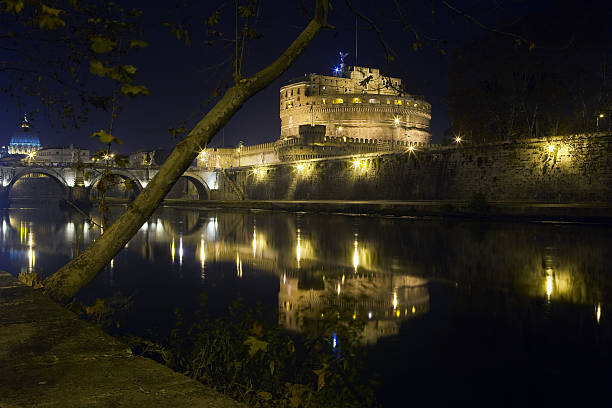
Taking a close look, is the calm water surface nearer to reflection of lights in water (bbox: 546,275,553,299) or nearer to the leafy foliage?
reflection of lights in water (bbox: 546,275,553,299)

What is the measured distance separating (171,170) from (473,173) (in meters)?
29.2

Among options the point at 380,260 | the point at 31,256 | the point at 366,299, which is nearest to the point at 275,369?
the point at 366,299

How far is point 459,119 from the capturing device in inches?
1437

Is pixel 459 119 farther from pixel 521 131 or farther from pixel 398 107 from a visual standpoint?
pixel 398 107

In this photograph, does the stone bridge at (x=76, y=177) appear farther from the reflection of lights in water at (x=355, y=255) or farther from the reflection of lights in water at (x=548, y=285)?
the reflection of lights in water at (x=548, y=285)

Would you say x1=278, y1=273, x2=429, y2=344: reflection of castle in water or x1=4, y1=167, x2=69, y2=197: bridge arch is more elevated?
x1=4, y1=167, x2=69, y2=197: bridge arch

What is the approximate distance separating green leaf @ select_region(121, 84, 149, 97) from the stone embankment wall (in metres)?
25.9

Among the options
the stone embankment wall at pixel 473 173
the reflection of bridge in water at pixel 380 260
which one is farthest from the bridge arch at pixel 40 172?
the reflection of bridge in water at pixel 380 260

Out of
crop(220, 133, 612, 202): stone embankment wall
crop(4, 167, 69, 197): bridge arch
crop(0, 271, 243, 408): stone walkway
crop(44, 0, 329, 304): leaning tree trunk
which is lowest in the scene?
crop(0, 271, 243, 408): stone walkway

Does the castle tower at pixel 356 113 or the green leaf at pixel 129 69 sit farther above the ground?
the castle tower at pixel 356 113

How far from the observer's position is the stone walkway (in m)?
2.11

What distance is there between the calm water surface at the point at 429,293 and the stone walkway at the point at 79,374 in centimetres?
210

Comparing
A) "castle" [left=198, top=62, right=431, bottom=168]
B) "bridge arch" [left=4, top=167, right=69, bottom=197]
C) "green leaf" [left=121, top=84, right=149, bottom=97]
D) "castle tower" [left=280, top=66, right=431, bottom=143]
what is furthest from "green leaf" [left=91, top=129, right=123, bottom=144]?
"castle tower" [left=280, top=66, right=431, bottom=143]

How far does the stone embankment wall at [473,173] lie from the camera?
25.0 meters
